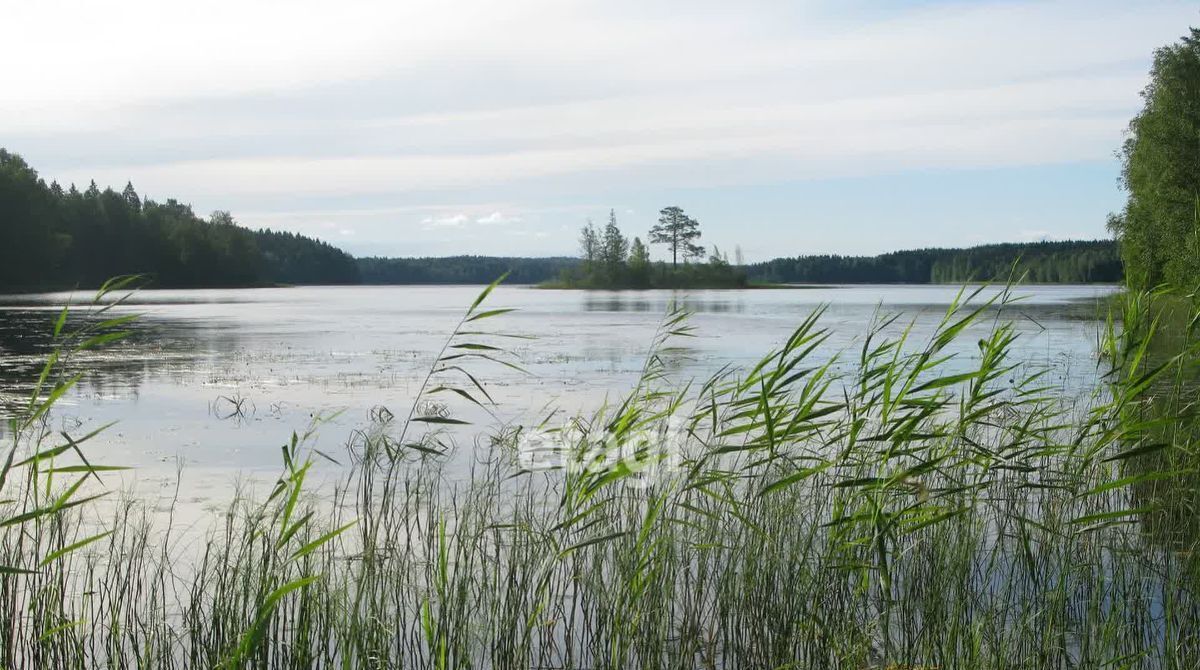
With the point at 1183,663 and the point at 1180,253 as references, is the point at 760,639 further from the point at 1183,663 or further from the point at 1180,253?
the point at 1180,253

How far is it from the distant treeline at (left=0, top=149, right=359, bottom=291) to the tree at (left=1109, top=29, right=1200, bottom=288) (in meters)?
70.0

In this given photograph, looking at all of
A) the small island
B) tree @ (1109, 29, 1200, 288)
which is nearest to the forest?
the small island

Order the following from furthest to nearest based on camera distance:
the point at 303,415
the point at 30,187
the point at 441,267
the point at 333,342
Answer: the point at 441,267 < the point at 30,187 < the point at 333,342 < the point at 303,415

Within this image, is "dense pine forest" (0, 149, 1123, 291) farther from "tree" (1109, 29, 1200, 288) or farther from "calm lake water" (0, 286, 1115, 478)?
"calm lake water" (0, 286, 1115, 478)

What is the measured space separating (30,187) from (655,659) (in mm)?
82737

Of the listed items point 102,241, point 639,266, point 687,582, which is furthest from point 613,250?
point 687,582

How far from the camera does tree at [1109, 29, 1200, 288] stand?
3244cm

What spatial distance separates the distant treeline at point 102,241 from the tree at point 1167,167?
Result: 230ft

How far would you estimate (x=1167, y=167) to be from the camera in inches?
1318

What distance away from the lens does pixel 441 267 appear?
17500 centimetres

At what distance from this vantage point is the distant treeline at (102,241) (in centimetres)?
7081

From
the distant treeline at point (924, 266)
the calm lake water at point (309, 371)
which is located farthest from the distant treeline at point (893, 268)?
the calm lake water at point (309, 371)

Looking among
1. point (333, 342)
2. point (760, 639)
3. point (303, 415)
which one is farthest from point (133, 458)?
point (333, 342)

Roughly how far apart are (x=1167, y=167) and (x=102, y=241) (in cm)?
8788
